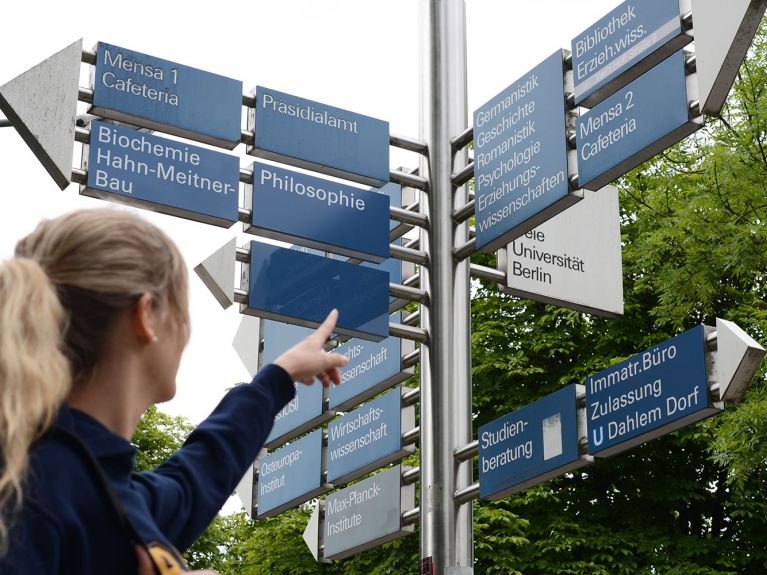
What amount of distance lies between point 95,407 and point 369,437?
251 inches

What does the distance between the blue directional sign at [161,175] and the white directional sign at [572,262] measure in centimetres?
169

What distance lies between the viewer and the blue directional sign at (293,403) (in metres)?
8.91

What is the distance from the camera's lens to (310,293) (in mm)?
7086

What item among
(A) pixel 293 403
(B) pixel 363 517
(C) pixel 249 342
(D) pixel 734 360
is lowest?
(B) pixel 363 517

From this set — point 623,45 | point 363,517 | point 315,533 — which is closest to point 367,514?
point 363,517

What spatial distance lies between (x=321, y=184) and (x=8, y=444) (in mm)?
5744

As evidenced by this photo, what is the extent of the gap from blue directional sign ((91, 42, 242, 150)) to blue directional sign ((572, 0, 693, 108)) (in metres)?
1.80

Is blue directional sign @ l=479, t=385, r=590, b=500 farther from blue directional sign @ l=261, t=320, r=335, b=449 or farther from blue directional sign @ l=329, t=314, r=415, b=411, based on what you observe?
blue directional sign @ l=261, t=320, r=335, b=449

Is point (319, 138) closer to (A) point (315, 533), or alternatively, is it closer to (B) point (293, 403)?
(B) point (293, 403)

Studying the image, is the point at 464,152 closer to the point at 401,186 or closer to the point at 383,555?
the point at 401,186

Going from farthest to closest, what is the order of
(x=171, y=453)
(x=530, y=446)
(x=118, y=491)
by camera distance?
(x=171, y=453) → (x=530, y=446) → (x=118, y=491)

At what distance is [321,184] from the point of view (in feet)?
23.7

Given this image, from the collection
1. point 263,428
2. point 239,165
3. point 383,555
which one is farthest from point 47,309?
point 383,555

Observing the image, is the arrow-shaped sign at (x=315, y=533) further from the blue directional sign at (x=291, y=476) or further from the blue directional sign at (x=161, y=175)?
the blue directional sign at (x=161, y=175)
